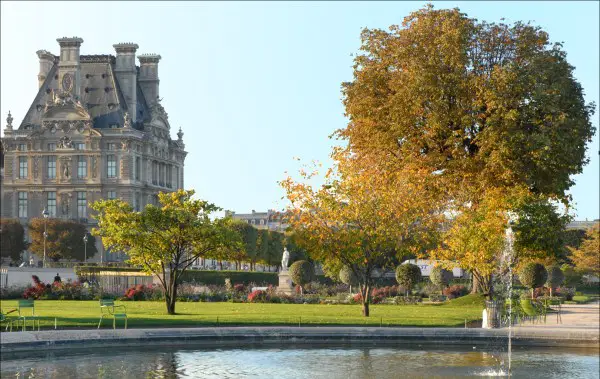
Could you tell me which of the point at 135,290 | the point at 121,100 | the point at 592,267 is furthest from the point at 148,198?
the point at 135,290

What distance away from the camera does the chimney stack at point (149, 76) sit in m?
114

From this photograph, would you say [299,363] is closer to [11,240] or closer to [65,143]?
[11,240]

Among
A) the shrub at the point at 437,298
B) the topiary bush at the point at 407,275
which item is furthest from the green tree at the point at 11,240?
the shrub at the point at 437,298

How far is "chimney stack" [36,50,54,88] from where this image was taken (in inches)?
4345

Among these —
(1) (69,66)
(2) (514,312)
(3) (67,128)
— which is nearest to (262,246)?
(3) (67,128)

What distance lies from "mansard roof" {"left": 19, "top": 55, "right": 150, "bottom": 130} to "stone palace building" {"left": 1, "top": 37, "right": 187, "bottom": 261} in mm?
116

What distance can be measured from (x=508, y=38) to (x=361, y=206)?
11.6 m

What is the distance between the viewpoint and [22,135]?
10756 cm

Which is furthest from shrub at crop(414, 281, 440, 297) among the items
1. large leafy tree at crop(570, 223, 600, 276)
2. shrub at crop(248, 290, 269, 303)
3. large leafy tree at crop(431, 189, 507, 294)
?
large leafy tree at crop(570, 223, 600, 276)

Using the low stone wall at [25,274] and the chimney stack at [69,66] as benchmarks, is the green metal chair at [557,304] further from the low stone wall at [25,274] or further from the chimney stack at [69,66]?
the chimney stack at [69,66]

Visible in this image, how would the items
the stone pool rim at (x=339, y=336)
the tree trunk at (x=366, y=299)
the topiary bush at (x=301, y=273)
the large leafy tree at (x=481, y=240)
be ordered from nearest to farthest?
the stone pool rim at (x=339, y=336) → the tree trunk at (x=366, y=299) → the large leafy tree at (x=481, y=240) → the topiary bush at (x=301, y=273)

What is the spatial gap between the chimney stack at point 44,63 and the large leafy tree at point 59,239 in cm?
2436

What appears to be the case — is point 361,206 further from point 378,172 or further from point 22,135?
point 22,135

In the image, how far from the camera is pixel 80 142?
10569cm
